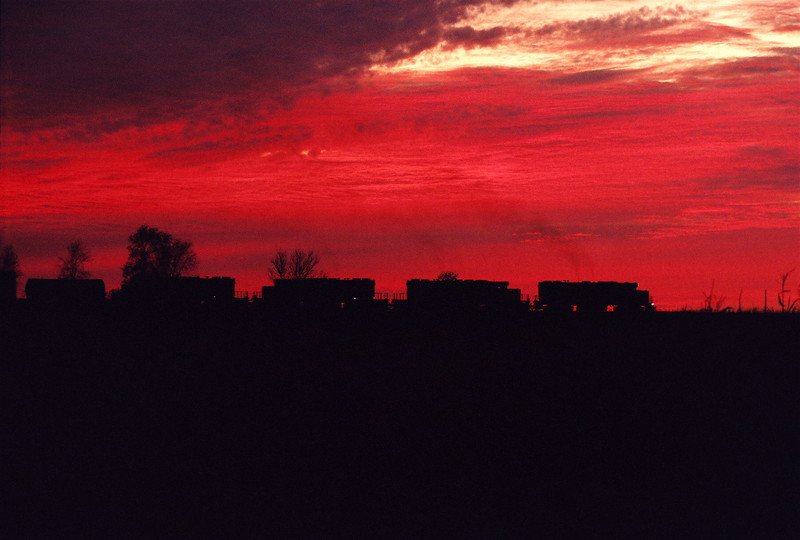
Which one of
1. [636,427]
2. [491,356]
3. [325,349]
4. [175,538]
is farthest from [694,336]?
[175,538]

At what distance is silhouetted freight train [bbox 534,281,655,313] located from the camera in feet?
157

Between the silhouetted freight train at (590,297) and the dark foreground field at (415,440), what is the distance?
921 inches

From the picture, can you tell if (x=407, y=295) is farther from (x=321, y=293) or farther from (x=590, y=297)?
(x=590, y=297)

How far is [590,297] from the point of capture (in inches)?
1902

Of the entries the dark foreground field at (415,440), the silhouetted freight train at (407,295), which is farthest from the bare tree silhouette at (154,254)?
the dark foreground field at (415,440)

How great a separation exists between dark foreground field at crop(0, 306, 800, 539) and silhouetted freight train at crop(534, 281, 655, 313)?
23386 mm

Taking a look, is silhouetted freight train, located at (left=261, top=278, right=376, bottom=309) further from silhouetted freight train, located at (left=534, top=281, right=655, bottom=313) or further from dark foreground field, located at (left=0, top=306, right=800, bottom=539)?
dark foreground field, located at (left=0, top=306, right=800, bottom=539)

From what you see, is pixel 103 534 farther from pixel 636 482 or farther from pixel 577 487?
pixel 636 482

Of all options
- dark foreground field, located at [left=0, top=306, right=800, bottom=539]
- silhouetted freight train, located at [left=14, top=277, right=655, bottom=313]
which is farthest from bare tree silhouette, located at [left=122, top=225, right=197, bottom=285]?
dark foreground field, located at [left=0, top=306, right=800, bottom=539]

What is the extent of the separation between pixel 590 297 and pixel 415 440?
119ft

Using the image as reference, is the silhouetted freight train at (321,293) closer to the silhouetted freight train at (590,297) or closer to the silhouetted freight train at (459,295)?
the silhouetted freight train at (459,295)

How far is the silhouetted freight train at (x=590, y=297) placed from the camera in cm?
4794

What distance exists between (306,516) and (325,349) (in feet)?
42.8

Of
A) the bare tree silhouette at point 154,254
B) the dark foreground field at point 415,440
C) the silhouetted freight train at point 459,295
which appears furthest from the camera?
the bare tree silhouette at point 154,254
